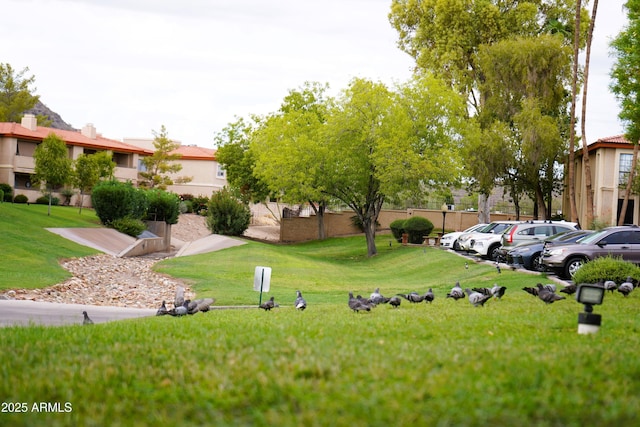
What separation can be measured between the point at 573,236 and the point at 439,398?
19.4m

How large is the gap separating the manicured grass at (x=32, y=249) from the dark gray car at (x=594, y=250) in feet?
47.8

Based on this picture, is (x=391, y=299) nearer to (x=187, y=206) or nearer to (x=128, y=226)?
(x=128, y=226)

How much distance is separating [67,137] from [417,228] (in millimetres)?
33914

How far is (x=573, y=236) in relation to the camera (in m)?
23.4

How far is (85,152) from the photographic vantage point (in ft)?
218

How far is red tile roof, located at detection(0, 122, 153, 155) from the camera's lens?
59562 millimetres

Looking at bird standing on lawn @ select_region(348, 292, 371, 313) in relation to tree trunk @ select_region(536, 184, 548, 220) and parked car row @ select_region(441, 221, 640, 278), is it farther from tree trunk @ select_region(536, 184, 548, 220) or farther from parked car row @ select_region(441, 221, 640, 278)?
tree trunk @ select_region(536, 184, 548, 220)

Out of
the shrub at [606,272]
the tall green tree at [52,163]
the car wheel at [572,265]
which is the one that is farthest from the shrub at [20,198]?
the shrub at [606,272]

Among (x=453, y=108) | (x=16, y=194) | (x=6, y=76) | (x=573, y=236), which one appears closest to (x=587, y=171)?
(x=453, y=108)

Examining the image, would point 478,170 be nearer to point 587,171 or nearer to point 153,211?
point 587,171

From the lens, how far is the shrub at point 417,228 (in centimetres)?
4759

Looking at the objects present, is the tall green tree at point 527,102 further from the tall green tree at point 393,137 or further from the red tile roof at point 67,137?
the red tile roof at point 67,137

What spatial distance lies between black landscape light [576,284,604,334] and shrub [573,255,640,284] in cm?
880

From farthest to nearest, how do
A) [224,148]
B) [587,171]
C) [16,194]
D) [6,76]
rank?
[6,76] → [224,148] → [16,194] → [587,171]
